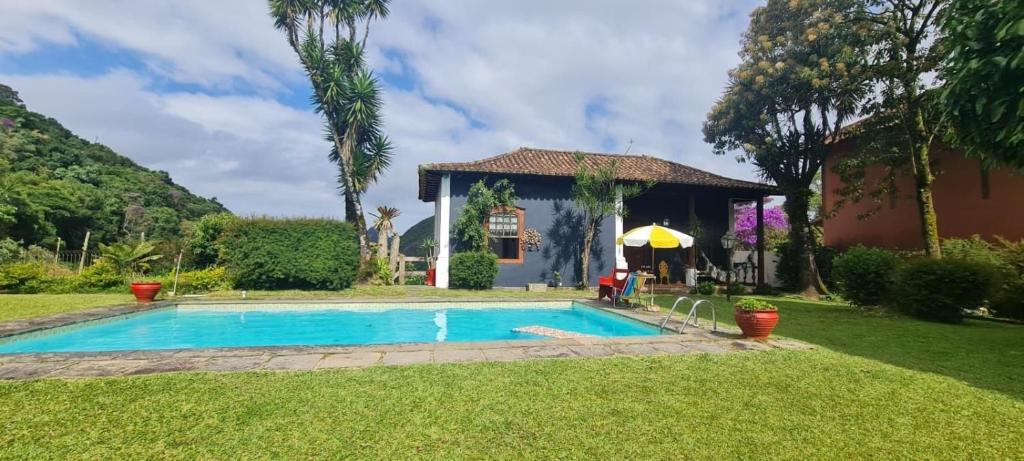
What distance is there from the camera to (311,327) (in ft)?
29.3

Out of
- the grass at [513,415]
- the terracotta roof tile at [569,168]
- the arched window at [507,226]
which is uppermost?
the terracotta roof tile at [569,168]

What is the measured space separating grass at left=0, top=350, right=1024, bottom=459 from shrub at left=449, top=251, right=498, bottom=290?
10312 millimetres

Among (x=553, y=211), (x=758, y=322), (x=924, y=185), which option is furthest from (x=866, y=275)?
(x=553, y=211)

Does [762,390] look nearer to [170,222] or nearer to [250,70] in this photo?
[250,70]

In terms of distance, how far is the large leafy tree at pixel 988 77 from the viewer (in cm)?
358

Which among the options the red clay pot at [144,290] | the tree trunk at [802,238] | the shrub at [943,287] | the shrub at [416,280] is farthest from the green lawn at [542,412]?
the shrub at [416,280]

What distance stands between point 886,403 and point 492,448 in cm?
304

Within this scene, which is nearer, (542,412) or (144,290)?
(542,412)

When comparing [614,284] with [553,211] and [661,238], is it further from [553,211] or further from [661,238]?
[553,211]

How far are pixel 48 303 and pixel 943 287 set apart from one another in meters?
17.4

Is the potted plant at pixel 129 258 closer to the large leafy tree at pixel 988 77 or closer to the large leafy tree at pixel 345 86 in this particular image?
the large leafy tree at pixel 345 86

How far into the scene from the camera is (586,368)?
4152mm

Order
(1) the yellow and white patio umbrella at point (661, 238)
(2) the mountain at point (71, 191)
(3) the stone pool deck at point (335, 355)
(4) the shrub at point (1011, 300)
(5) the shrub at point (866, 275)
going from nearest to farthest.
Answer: (3) the stone pool deck at point (335, 355)
(4) the shrub at point (1011, 300)
(5) the shrub at point (866, 275)
(1) the yellow and white patio umbrella at point (661, 238)
(2) the mountain at point (71, 191)

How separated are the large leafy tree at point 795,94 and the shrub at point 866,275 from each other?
4.58 m
